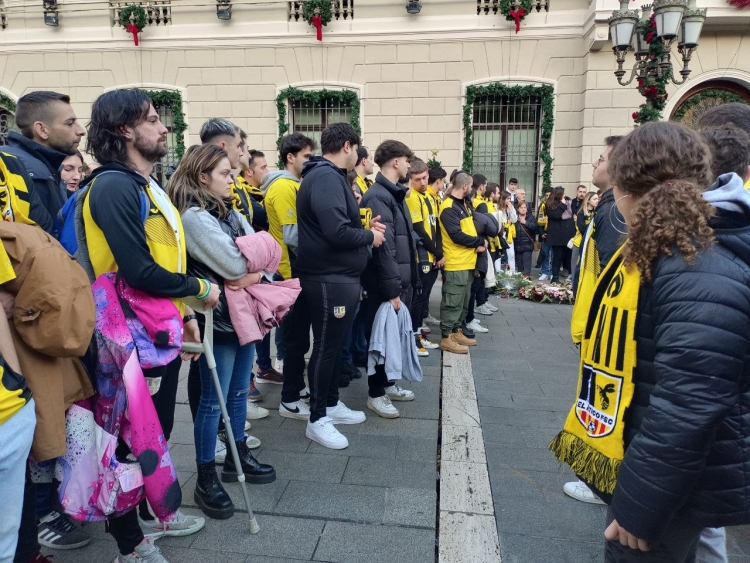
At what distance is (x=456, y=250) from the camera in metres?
5.78

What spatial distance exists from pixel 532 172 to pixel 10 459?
12300 mm

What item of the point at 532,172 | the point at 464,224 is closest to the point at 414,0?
the point at 532,172

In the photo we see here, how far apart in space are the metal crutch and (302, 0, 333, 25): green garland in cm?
1092

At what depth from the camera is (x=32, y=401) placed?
1748mm

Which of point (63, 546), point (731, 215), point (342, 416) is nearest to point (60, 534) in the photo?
point (63, 546)

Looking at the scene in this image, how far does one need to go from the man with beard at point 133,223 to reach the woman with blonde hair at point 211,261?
0.77ft

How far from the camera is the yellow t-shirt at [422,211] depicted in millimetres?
5574

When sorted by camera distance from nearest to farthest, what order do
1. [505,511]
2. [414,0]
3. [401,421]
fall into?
1. [505,511]
2. [401,421]
3. [414,0]

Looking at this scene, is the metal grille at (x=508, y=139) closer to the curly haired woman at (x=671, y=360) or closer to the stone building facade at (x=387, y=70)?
the stone building facade at (x=387, y=70)

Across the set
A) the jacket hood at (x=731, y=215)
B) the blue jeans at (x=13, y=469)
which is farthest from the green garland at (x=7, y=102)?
the jacket hood at (x=731, y=215)

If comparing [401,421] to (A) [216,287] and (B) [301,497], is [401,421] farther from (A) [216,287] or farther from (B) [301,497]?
(A) [216,287]

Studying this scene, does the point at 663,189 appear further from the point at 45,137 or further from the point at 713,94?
the point at 713,94

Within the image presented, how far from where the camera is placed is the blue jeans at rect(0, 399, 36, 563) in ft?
5.34

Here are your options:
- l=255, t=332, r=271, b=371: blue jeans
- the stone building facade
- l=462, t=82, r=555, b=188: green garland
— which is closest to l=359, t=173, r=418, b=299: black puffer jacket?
l=255, t=332, r=271, b=371: blue jeans
